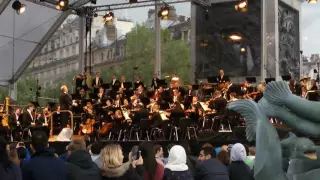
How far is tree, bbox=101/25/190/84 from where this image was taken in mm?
25500

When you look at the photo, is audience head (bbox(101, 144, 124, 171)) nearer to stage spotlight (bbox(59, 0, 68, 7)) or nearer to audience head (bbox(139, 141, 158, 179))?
audience head (bbox(139, 141, 158, 179))

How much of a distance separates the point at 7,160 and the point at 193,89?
12450 mm

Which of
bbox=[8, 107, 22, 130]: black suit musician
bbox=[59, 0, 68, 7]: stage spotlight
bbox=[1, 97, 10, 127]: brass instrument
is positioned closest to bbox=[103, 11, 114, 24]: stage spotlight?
bbox=[59, 0, 68, 7]: stage spotlight

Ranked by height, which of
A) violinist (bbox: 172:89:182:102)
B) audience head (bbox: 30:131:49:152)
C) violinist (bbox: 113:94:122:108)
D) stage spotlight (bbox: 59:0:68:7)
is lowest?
audience head (bbox: 30:131:49:152)

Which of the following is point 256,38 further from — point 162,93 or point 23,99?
point 23,99

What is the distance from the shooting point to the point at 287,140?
414 centimetres

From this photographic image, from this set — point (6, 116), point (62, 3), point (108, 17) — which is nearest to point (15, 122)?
point (6, 116)

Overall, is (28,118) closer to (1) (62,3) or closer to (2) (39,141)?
(1) (62,3)

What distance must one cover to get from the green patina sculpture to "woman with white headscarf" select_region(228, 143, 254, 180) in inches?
76.5

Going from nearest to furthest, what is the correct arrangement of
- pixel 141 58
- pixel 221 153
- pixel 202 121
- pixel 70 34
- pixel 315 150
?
pixel 315 150 → pixel 221 153 → pixel 202 121 → pixel 141 58 → pixel 70 34

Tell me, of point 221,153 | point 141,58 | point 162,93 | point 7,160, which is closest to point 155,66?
point 141,58

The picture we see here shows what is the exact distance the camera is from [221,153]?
646cm

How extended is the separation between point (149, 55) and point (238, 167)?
19.9 meters

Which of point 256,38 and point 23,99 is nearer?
point 256,38
